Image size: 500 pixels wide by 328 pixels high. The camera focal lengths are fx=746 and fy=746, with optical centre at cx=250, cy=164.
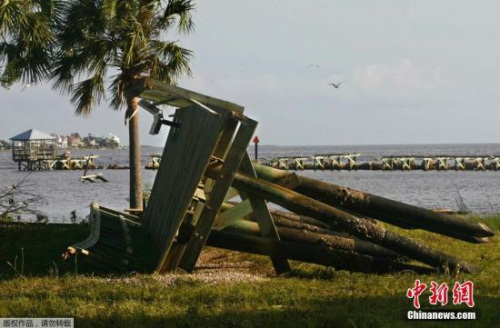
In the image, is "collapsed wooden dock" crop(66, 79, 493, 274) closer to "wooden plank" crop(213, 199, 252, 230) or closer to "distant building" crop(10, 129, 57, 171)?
"wooden plank" crop(213, 199, 252, 230)

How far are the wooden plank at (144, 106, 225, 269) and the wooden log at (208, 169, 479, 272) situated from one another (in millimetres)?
770

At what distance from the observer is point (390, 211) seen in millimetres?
11016

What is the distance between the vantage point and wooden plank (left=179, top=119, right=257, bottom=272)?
386 inches

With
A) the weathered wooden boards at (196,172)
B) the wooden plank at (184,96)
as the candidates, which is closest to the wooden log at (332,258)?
the weathered wooden boards at (196,172)

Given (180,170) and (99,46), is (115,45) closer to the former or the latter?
(99,46)

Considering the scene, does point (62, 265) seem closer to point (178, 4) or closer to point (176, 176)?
point (176, 176)

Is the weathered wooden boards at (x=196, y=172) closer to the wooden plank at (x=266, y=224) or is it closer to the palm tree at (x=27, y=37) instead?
the wooden plank at (x=266, y=224)

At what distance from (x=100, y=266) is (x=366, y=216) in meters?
4.07

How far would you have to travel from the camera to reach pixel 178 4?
66.2ft

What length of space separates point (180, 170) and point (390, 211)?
124 inches

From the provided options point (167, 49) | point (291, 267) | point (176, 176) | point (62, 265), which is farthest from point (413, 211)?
point (167, 49)
